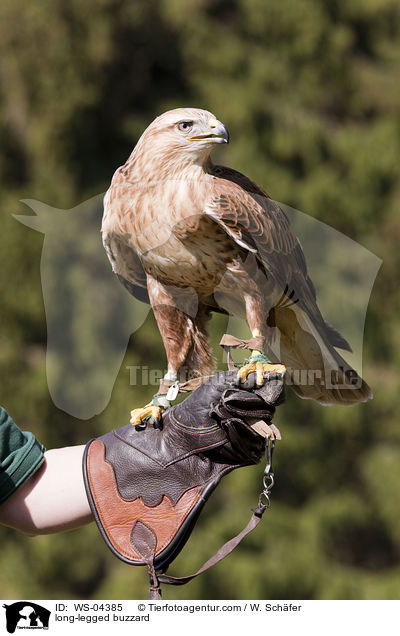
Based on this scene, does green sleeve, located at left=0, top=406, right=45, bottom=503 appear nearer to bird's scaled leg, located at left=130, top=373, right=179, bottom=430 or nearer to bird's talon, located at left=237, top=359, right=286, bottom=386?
bird's scaled leg, located at left=130, top=373, right=179, bottom=430

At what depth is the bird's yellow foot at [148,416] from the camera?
1.70 metres

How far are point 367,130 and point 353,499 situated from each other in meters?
2.87

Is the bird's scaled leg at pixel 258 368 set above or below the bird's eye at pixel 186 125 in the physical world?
below

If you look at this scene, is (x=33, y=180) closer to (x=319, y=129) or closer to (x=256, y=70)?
(x=256, y=70)

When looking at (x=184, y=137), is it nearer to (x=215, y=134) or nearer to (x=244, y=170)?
(x=215, y=134)

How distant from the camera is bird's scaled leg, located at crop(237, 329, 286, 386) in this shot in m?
1.53

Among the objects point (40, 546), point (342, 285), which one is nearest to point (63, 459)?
point (342, 285)

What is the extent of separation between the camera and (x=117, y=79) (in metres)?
4.82

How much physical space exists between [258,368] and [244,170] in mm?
3047

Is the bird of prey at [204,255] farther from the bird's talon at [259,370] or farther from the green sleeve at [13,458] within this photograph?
the green sleeve at [13,458]
